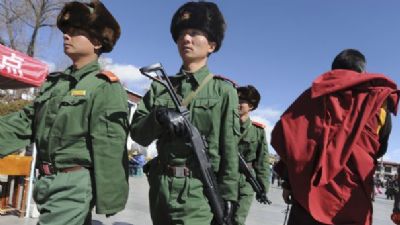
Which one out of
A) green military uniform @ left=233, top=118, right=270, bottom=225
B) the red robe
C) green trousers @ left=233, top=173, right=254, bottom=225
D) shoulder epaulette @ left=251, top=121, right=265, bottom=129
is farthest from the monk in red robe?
shoulder epaulette @ left=251, top=121, right=265, bottom=129

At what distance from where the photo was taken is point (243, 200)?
16.5ft

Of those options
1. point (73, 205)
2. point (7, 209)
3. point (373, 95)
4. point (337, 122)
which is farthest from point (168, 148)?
point (7, 209)

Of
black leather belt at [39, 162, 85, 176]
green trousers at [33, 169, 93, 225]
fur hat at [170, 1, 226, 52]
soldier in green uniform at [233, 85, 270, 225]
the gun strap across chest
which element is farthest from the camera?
soldier in green uniform at [233, 85, 270, 225]

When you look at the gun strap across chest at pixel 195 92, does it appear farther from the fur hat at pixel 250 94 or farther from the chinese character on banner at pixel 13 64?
the chinese character on banner at pixel 13 64

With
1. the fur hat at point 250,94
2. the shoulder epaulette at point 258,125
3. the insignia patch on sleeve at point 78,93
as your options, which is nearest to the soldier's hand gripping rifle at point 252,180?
the shoulder epaulette at point 258,125

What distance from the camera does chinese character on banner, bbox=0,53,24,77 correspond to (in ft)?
25.9

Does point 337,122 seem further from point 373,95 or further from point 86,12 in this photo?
point 86,12

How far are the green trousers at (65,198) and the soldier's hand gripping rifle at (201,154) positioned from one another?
62cm

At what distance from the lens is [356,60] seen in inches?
119

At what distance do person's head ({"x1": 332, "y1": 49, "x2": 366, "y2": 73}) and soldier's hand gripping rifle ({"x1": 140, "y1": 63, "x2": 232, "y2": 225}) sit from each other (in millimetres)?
1034

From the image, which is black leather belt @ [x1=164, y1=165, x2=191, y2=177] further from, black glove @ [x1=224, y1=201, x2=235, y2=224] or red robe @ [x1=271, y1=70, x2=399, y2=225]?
red robe @ [x1=271, y1=70, x2=399, y2=225]

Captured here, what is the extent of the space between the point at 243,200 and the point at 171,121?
2.66 meters

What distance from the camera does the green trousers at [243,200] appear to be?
4.88 metres

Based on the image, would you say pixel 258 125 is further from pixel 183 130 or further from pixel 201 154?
pixel 183 130
